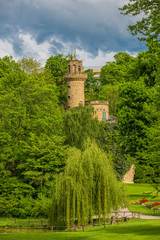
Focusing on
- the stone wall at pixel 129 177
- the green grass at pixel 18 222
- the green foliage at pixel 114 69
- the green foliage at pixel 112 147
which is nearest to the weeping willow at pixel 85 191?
the green grass at pixel 18 222

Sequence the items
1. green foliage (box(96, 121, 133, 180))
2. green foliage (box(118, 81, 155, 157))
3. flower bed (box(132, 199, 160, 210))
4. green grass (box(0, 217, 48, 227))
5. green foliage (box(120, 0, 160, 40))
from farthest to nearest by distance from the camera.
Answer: green foliage (box(96, 121, 133, 180)) < green foliage (box(118, 81, 155, 157)) < flower bed (box(132, 199, 160, 210)) < green grass (box(0, 217, 48, 227)) < green foliage (box(120, 0, 160, 40))

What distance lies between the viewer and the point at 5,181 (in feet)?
115

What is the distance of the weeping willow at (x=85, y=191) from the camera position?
2578 centimetres

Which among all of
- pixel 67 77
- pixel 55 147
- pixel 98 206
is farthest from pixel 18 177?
pixel 67 77

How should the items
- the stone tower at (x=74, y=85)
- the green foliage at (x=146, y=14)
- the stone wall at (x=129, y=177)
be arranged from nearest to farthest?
1. the green foliage at (x=146, y=14)
2. the stone wall at (x=129, y=177)
3. the stone tower at (x=74, y=85)

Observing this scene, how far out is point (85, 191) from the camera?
86.4 feet

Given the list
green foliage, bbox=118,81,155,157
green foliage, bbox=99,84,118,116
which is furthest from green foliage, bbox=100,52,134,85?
green foliage, bbox=118,81,155,157

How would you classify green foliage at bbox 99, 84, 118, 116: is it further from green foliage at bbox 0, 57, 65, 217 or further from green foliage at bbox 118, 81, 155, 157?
green foliage at bbox 0, 57, 65, 217

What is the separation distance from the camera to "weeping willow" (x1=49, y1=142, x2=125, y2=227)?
84.6ft

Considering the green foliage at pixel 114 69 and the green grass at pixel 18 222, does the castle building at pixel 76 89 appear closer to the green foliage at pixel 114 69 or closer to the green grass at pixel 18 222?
the green foliage at pixel 114 69

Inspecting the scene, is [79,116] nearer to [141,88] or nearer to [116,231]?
[141,88]

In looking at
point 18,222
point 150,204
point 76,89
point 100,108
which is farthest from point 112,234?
point 76,89

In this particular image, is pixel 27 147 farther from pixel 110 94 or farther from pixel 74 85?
pixel 110 94

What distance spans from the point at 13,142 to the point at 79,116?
22.0 m
